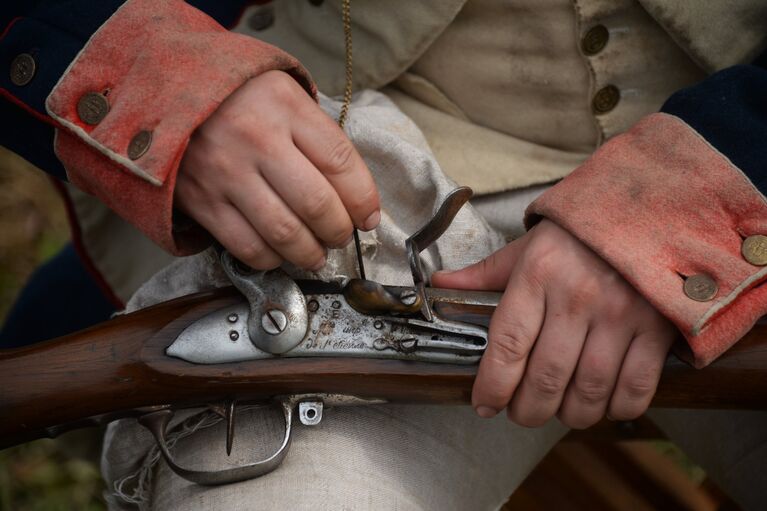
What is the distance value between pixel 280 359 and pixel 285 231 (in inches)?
7.6

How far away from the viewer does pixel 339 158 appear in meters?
1.07

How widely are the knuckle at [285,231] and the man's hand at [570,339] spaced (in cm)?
29

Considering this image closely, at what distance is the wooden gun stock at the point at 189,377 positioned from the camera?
3.63ft

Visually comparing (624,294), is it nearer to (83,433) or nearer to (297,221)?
(297,221)

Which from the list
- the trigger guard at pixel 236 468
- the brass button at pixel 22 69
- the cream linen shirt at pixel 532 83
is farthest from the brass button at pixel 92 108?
the cream linen shirt at pixel 532 83

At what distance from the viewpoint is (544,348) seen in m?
1.08

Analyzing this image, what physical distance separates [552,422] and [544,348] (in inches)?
18.5

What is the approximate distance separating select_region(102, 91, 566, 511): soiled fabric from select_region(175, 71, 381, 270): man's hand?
122mm

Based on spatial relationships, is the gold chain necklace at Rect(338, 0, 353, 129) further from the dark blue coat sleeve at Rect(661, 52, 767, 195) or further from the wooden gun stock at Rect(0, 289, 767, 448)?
the dark blue coat sleeve at Rect(661, 52, 767, 195)

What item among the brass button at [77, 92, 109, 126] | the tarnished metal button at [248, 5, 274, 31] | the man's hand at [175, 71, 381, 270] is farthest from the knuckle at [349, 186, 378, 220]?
the tarnished metal button at [248, 5, 274, 31]

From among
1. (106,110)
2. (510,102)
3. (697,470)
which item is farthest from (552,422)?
(697,470)

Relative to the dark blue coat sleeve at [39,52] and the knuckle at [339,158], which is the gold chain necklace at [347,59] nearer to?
the knuckle at [339,158]

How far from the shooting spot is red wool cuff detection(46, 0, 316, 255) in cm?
104

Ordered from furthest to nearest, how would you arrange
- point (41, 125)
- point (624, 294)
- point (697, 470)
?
point (697, 470)
point (41, 125)
point (624, 294)
